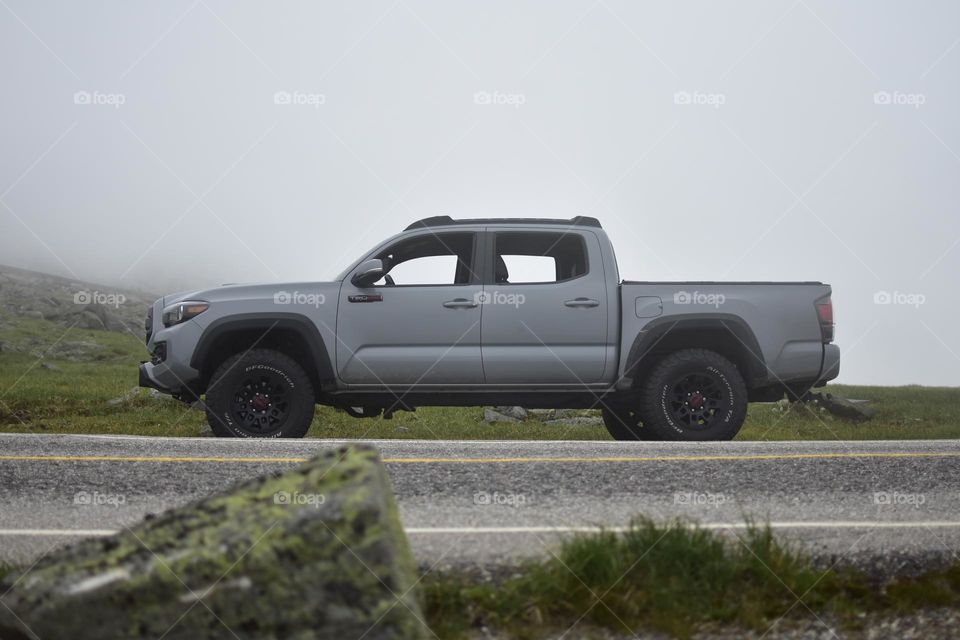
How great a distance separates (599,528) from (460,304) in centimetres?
441

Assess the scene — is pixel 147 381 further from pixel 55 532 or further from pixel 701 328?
Answer: pixel 701 328

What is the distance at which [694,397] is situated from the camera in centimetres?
923

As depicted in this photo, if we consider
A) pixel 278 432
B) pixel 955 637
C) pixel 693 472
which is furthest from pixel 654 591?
pixel 278 432

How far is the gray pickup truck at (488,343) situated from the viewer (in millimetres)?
9016

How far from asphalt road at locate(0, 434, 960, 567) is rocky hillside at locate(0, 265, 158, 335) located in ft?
201

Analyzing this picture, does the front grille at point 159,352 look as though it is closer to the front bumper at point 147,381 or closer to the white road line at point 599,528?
the front bumper at point 147,381

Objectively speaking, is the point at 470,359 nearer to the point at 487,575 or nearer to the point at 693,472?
the point at 693,472

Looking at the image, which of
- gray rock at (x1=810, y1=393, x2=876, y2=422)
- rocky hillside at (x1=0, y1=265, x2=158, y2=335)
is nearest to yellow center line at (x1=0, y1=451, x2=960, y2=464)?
gray rock at (x1=810, y1=393, x2=876, y2=422)
